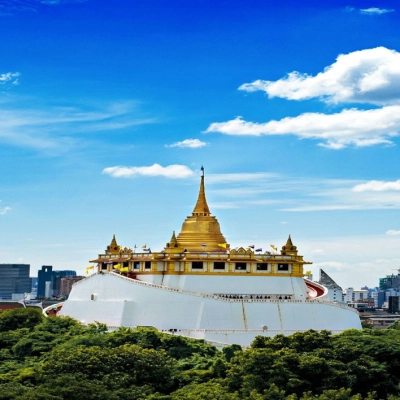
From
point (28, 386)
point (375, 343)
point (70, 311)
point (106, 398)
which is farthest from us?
point (70, 311)

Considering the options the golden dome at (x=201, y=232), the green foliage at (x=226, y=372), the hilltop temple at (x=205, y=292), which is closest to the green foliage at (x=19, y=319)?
the hilltop temple at (x=205, y=292)

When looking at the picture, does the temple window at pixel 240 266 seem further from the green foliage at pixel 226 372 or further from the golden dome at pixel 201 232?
the green foliage at pixel 226 372

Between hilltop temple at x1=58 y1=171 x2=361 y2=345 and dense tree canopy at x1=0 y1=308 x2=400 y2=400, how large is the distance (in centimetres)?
846

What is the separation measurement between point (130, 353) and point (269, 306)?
774 inches

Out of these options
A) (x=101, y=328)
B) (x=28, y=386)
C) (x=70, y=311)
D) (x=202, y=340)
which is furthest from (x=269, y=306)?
(x=28, y=386)

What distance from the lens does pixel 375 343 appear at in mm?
59938

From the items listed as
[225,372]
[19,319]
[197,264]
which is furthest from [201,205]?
[225,372]

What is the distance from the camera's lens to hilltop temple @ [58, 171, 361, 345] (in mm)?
73500

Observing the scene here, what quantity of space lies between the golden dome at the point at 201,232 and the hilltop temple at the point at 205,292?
0.08 metres

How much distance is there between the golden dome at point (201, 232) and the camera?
81.7 metres

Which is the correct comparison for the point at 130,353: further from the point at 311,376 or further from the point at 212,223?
the point at 212,223

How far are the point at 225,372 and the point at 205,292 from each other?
20.5 m

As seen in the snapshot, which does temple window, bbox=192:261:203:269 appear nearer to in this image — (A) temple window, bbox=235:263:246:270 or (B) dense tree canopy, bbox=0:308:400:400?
(A) temple window, bbox=235:263:246:270

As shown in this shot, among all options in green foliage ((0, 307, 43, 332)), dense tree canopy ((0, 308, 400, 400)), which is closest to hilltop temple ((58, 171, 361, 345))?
green foliage ((0, 307, 43, 332))
